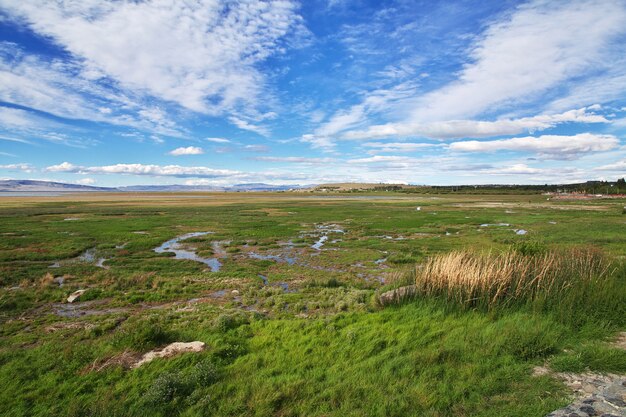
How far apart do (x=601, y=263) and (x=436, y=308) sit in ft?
23.2

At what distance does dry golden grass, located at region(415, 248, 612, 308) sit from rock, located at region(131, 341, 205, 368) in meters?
8.29

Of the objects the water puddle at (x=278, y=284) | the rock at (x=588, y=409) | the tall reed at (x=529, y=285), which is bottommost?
the water puddle at (x=278, y=284)

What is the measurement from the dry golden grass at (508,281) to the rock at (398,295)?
1.24ft

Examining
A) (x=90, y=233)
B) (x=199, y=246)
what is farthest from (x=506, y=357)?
(x=90, y=233)

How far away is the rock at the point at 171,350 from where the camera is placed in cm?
872

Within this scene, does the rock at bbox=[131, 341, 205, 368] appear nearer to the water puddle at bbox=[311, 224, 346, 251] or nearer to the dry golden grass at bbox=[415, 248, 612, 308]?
the dry golden grass at bbox=[415, 248, 612, 308]

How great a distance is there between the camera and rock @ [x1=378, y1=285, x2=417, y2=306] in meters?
12.4

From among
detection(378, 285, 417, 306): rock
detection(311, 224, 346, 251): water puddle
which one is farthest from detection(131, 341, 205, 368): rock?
detection(311, 224, 346, 251): water puddle

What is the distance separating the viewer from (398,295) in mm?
12523

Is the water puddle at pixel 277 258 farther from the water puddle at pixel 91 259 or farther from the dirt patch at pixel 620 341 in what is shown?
the dirt patch at pixel 620 341

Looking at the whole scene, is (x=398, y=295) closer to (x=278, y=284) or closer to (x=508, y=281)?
(x=508, y=281)

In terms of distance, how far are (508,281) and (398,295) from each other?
3.91m

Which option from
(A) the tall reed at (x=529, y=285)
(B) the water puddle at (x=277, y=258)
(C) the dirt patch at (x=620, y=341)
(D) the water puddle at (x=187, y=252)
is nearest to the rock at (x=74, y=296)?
(D) the water puddle at (x=187, y=252)

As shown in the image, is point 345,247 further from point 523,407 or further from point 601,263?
point 523,407
